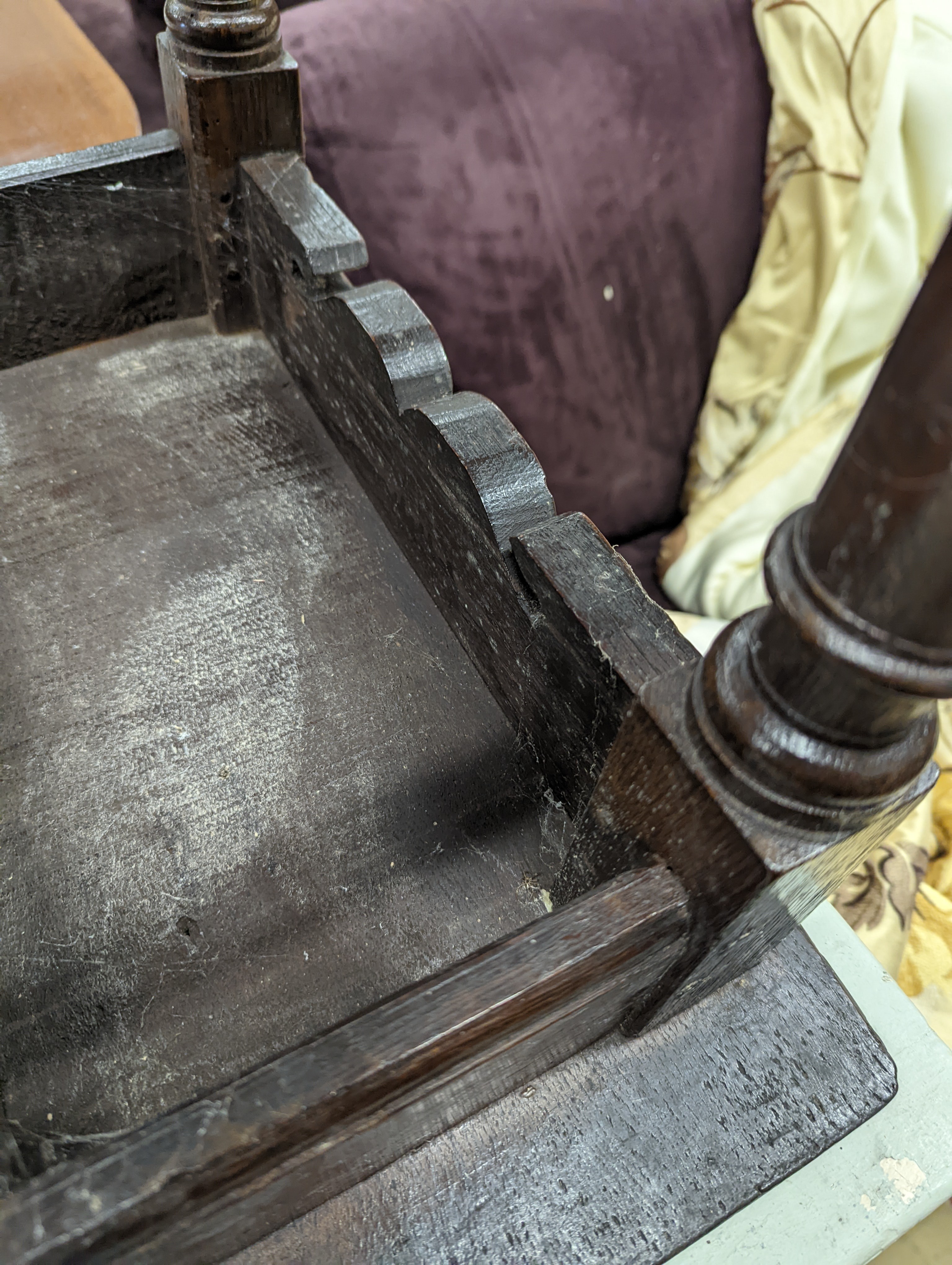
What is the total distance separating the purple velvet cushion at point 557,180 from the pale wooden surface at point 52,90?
8.5 inches

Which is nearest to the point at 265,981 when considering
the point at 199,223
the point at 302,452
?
the point at 302,452

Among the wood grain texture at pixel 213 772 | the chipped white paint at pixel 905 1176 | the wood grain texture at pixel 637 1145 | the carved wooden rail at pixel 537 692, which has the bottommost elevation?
the chipped white paint at pixel 905 1176

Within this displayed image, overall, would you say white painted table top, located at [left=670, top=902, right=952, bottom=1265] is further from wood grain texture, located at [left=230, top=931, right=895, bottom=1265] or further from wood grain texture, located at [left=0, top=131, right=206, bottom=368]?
wood grain texture, located at [left=0, top=131, right=206, bottom=368]

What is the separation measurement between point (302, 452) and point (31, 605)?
0.23 meters

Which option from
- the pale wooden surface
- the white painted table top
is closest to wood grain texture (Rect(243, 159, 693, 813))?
the white painted table top

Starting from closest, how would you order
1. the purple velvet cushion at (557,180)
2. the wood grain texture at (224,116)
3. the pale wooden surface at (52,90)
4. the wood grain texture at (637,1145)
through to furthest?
the wood grain texture at (637,1145) < the wood grain texture at (224,116) < the pale wooden surface at (52,90) < the purple velvet cushion at (557,180)

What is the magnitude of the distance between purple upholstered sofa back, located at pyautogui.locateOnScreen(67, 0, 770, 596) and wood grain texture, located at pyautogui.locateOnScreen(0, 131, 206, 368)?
14.3 inches

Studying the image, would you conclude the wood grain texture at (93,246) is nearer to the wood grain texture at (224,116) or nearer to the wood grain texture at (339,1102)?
the wood grain texture at (224,116)

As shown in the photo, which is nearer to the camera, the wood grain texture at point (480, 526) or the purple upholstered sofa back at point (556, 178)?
the wood grain texture at point (480, 526)

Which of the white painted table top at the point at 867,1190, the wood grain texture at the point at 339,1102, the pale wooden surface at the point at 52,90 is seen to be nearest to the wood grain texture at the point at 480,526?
the wood grain texture at the point at 339,1102

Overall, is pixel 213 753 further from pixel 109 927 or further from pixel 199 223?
pixel 199 223

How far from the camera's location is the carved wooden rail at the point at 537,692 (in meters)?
0.26

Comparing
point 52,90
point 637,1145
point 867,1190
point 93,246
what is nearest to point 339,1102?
point 637,1145

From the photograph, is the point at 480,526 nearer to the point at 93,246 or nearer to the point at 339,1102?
Result: the point at 339,1102
